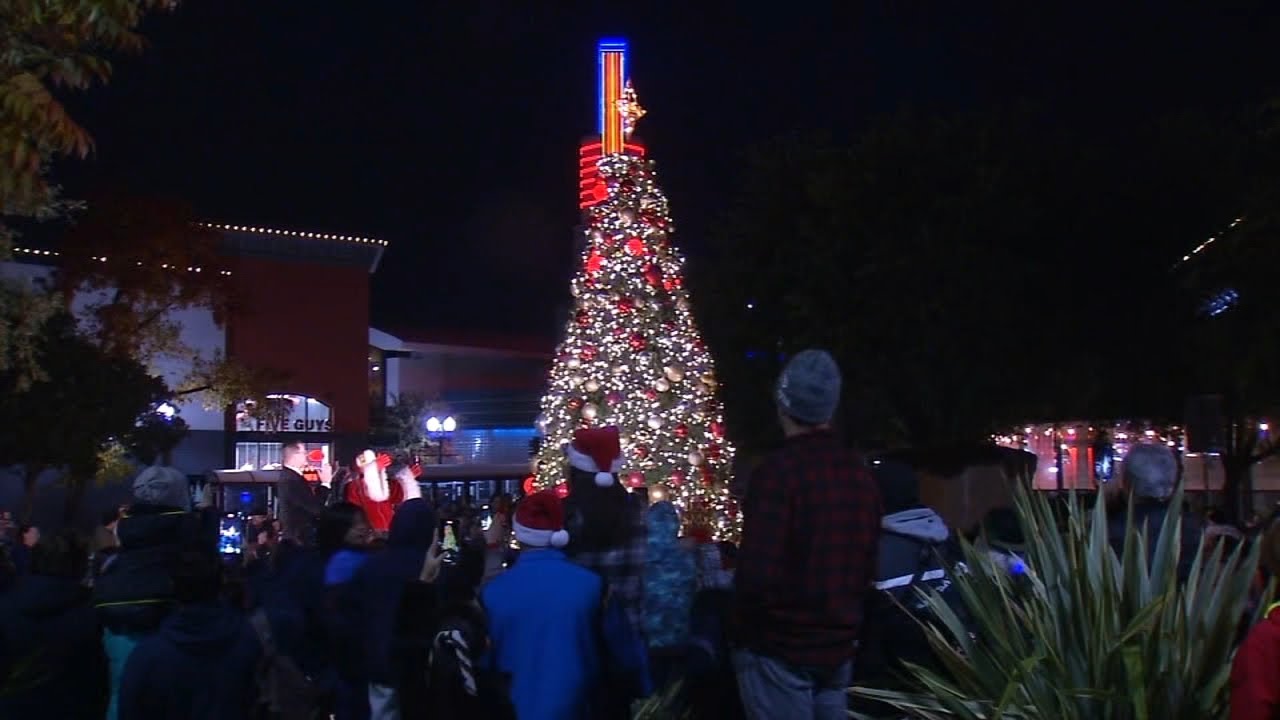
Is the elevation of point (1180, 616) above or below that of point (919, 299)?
below

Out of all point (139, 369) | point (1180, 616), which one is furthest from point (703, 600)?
point (139, 369)

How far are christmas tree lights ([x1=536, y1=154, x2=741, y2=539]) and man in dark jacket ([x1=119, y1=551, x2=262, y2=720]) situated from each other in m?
14.6

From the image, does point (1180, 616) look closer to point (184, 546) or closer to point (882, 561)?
point (882, 561)

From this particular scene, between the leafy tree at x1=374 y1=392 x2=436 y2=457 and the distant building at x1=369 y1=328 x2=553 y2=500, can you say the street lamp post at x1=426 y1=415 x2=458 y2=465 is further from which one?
→ the distant building at x1=369 y1=328 x2=553 y2=500

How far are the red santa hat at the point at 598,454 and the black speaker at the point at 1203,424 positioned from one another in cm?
1023

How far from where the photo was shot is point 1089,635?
4570mm

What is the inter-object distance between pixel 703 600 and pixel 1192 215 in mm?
22305

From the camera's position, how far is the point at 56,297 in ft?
70.1

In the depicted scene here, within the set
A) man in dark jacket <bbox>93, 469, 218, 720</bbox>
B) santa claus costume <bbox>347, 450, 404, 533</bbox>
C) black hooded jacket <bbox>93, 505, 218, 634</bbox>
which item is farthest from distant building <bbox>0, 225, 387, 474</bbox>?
black hooded jacket <bbox>93, 505, 218, 634</bbox>

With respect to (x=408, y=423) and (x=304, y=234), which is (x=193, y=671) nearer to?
(x=304, y=234)

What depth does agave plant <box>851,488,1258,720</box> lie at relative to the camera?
4453 mm

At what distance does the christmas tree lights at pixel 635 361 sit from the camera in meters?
19.7

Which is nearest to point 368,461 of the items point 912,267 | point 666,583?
point 666,583

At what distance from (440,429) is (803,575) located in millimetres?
56875
